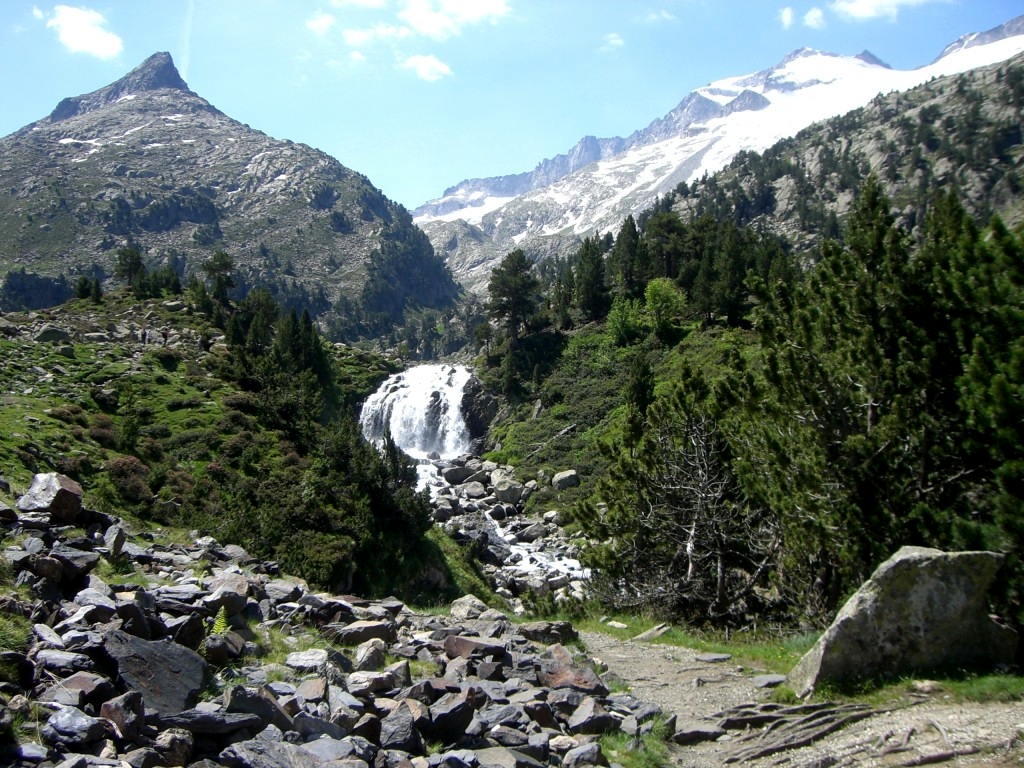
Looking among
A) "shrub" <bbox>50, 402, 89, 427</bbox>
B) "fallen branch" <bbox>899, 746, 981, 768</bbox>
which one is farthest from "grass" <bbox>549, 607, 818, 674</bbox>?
"shrub" <bbox>50, 402, 89, 427</bbox>

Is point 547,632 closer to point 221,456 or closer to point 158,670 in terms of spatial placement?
point 158,670

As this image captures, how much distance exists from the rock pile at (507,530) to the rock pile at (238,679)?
13.4 metres

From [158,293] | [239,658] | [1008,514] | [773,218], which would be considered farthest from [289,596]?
[773,218]

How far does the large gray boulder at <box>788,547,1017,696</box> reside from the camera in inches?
343

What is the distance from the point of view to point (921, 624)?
8797 millimetres

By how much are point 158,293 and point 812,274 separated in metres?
69.4

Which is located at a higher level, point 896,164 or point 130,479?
point 896,164

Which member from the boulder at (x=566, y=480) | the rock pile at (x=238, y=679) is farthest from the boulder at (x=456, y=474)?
the rock pile at (x=238, y=679)

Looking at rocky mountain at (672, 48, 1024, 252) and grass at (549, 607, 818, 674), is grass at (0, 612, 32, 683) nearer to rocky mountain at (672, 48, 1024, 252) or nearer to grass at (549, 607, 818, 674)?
grass at (549, 607, 818, 674)

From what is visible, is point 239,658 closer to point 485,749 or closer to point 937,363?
point 485,749

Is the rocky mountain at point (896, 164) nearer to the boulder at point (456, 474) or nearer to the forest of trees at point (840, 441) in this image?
the boulder at point (456, 474)

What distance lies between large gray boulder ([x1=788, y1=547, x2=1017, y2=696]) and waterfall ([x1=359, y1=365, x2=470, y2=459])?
56198 millimetres

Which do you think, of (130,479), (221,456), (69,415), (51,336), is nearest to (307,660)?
(130,479)

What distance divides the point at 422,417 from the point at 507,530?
28871mm
